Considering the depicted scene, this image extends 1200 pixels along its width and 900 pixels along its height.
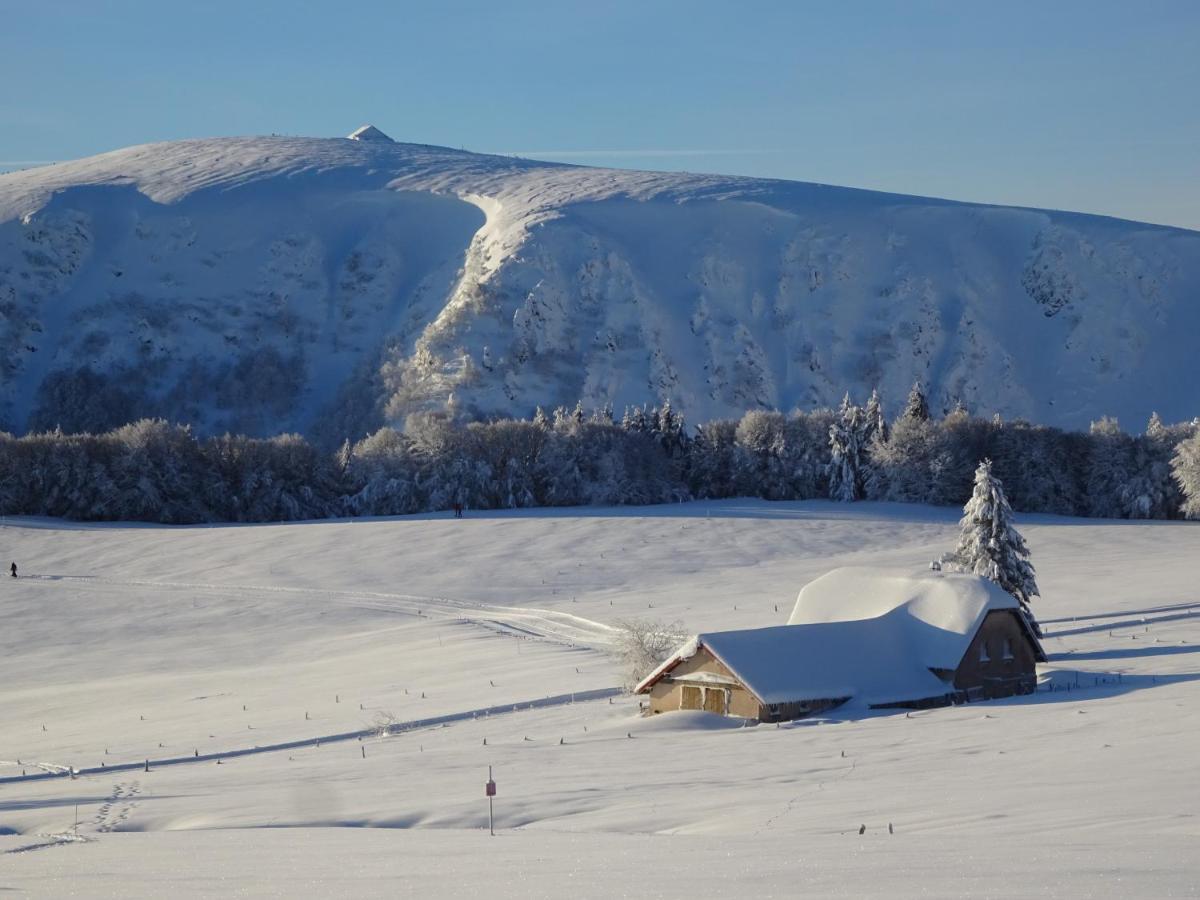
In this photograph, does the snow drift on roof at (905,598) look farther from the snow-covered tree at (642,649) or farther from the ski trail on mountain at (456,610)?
the ski trail on mountain at (456,610)

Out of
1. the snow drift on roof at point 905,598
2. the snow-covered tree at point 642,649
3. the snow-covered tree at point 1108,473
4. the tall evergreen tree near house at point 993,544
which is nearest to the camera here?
the snow drift on roof at point 905,598

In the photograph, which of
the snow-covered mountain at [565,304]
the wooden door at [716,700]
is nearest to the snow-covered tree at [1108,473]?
the snow-covered mountain at [565,304]

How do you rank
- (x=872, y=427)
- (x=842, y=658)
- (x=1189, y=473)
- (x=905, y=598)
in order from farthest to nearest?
1. (x=872, y=427)
2. (x=1189, y=473)
3. (x=905, y=598)
4. (x=842, y=658)

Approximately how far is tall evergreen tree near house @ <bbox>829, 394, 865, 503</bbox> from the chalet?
48630 millimetres

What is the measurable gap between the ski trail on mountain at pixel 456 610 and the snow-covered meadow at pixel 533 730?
26 cm

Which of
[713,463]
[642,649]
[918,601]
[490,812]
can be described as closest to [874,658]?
[918,601]

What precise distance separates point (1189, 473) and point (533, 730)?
5810 cm

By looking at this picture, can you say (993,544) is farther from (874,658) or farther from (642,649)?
(642,649)

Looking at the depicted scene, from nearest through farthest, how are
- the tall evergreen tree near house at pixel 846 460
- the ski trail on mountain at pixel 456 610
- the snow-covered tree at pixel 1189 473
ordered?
1. the ski trail on mountain at pixel 456 610
2. the snow-covered tree at pixel 1189 473
3. the tall evergreen tree near house at pixel 846 460

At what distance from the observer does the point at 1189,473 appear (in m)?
80.1

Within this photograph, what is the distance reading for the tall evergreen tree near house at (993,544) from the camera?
44.1m

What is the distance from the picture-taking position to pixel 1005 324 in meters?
160

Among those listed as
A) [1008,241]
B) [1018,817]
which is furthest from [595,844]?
[1008,241]

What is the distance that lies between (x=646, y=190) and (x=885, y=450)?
102462 mm
